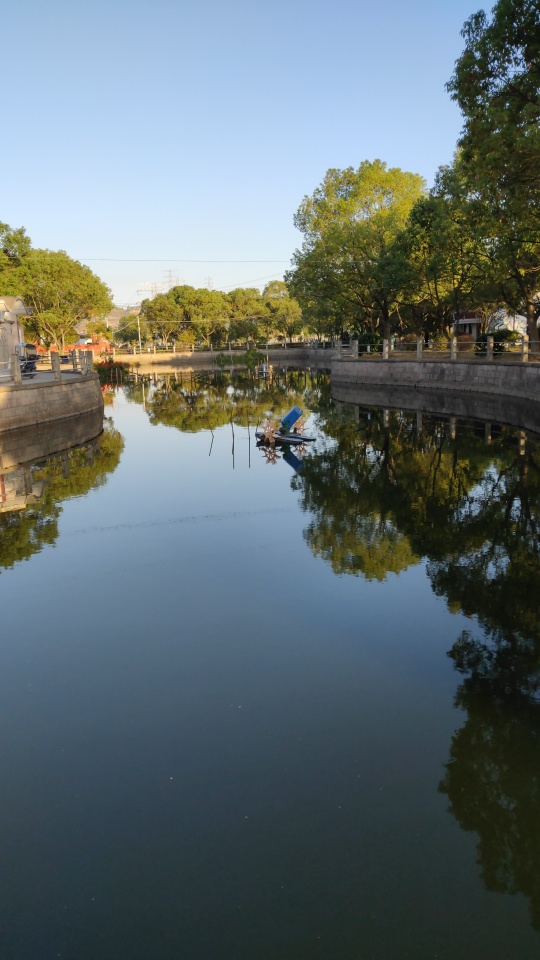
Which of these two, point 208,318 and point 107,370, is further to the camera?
point 208,318

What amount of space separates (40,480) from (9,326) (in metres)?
18.4

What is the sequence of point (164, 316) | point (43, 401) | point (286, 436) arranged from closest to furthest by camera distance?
point (286, 436) → point (43, 401) → point (164, 316)

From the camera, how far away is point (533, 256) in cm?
2972

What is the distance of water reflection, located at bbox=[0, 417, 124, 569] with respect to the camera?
1321 cm

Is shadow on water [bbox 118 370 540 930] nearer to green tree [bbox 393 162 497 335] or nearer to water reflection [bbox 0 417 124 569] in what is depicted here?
water reflection [bbox 0 417 124 569]

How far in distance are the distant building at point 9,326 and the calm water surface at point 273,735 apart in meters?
20.5

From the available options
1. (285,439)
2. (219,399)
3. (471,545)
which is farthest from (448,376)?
(471,545)

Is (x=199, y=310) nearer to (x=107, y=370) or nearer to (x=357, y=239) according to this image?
(x=107, y=370)

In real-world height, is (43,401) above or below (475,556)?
above

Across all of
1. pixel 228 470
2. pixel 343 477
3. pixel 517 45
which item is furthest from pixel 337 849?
pixel 517 45

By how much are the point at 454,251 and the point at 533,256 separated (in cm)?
863

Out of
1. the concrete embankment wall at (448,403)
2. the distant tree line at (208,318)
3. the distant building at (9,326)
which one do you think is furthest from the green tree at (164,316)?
the concrete embankment wall at (448,403)

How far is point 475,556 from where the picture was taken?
11.1 metres

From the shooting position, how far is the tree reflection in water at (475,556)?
5.25 m
